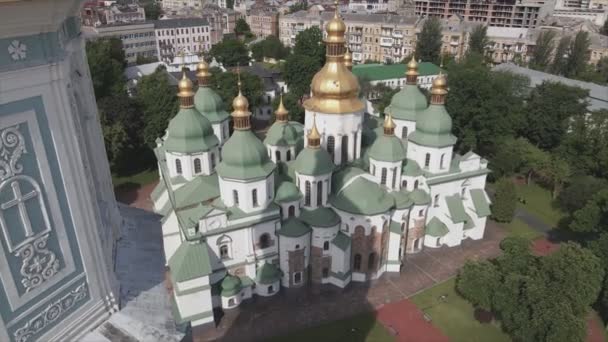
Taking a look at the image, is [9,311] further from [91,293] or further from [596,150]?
[596,150]

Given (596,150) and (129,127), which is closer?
(596,150)

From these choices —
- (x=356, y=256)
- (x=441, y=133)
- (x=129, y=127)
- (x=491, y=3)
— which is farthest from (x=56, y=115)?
(x=491, y=3)

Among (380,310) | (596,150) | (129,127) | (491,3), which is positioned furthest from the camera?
(491,3)

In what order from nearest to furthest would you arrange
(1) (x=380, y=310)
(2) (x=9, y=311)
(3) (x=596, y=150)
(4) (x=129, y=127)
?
1. (2) (x=9, y=311)
2. (1) (x=380, y=310)
3. (3) (x=596, y=150)
4. (4) (x=129, y=127)

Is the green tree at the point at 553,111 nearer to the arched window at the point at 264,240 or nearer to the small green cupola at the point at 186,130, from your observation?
the arched window at the point at 264,240

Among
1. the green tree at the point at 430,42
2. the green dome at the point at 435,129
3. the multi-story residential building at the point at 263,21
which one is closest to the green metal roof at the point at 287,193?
Result: the green dome at the point at 435,129

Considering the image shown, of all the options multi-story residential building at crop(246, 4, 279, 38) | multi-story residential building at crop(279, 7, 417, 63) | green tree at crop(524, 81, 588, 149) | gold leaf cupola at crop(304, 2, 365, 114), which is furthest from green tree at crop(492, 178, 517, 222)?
multi-story residential building at crop(246, 4, 279, 38)

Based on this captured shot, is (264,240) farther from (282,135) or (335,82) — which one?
(335,82)

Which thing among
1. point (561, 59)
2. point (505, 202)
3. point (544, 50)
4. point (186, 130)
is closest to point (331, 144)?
point (186, 130)
